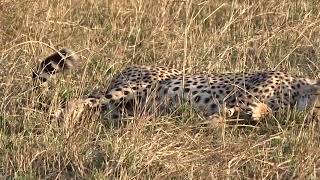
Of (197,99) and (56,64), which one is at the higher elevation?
(56,64)

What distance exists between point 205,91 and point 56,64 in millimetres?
832

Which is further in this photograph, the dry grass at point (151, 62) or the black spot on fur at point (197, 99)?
the black spot on fur at point (197, 99)

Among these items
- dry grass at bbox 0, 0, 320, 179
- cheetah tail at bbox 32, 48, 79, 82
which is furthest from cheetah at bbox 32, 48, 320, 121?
dry grass at bbox 0, 0, 320, 179

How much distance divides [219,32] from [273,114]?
1.38 m

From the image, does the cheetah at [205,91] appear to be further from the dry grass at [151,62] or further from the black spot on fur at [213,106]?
the dry grass at [151,62]

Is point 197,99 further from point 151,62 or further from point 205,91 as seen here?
point 151,62

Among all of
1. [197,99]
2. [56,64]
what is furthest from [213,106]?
[56,64]

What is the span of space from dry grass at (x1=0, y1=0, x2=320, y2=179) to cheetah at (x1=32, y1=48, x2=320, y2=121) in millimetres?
124

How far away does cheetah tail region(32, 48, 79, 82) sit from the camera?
4066 mm

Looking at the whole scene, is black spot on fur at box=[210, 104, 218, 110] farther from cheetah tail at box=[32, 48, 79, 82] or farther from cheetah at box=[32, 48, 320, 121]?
cheetah tail at box=[32, 48, 79, 82]

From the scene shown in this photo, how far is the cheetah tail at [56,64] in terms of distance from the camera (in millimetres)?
4066

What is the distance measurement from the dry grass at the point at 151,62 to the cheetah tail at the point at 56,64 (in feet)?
0.28

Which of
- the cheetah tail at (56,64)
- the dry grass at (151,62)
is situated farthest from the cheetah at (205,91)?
the dry grass at (151,62)

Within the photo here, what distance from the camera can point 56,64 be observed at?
408 cm
